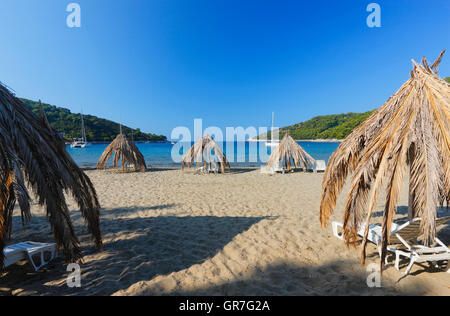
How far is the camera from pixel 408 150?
2438 millimetres

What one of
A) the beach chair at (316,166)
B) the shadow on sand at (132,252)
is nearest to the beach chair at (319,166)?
the beach chair at (316,166)

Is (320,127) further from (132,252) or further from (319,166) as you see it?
(132,252)

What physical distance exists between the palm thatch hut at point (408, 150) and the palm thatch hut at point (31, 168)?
3789 millimetres

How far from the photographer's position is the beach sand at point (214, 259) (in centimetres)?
244

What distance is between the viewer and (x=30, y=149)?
2.17m

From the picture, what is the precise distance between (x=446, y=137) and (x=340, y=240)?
8.12ft

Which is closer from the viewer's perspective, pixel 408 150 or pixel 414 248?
pixel 408 150

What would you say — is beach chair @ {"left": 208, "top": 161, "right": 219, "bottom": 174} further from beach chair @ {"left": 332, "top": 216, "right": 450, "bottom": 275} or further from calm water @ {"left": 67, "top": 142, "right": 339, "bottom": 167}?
beach chair @ {"left": 332, "top": 216, "right": 450, "bottom": 275}

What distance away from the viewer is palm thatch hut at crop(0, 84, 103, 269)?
1886 mm

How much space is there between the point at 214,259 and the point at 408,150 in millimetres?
3247

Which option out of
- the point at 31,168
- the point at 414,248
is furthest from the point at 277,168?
the point at 31,168

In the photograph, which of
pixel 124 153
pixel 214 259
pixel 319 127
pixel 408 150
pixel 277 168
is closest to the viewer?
pixel 408 150
